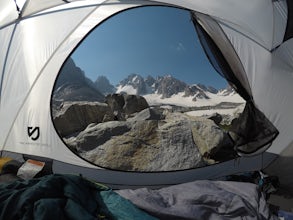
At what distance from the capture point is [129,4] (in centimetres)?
361

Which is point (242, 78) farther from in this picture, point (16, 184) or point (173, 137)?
point (16, 184)

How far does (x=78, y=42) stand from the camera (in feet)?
11.8

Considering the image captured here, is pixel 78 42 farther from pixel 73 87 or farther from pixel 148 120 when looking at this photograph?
pixel 148 120

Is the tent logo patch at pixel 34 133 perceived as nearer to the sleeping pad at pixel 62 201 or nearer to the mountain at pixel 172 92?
the sleeping pad at pixel 62 201

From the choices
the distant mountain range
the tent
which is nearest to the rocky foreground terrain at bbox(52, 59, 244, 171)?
the distant mountain range

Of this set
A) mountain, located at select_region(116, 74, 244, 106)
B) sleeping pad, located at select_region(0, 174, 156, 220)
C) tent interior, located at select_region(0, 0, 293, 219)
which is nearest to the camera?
sleeping pad, located at select_region(0, 174, 156, 220)

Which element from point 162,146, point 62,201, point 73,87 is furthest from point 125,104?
point 62,201

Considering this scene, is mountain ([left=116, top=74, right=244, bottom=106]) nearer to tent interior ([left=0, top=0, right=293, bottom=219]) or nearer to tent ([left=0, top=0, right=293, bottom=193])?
tent interior ([left=0, top=0, right=293, bottom=219])

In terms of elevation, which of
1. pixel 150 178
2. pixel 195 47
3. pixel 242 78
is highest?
pixel 195 47

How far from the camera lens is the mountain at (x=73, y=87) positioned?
3.63 meters

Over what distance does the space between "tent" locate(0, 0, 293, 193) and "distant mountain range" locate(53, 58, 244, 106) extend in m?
0.88

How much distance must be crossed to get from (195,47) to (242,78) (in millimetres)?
1414

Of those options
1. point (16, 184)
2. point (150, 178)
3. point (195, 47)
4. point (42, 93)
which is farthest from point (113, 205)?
point (195, 47)

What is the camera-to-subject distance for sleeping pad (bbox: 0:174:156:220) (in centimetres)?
188
